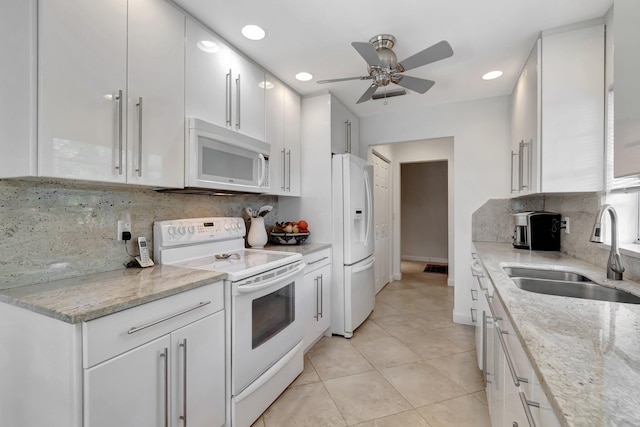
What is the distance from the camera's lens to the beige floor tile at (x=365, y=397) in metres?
1.83

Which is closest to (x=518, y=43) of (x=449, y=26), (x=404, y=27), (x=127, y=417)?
(x=449, y=26)

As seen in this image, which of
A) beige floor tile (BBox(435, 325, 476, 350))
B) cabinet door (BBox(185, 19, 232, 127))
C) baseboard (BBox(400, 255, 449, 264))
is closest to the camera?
cabinet door (BBox(185, 19, 232, 127))

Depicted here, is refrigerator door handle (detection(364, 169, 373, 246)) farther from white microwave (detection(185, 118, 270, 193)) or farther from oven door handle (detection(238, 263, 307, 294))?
oven door handle (detection(238, 263, 307, 294))

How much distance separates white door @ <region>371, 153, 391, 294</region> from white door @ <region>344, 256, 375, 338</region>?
97 centimetres

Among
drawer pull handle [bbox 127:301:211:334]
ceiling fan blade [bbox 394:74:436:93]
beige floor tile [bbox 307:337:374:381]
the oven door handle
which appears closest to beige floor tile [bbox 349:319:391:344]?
beige floor tile [bbox 307:337:374:381]

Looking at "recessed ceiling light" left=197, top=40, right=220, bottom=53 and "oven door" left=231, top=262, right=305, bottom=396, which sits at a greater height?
"recessed ceiling light" left=197, top=40, right=220, bottom=53

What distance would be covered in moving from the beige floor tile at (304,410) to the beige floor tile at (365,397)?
63 millimetres

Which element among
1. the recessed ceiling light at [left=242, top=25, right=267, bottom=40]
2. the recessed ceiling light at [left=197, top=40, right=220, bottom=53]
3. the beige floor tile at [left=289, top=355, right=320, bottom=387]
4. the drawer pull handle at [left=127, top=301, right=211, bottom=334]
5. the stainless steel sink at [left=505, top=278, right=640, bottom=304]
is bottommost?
the beige floor tile at [left=289, top=355, right=320, bottom=387]

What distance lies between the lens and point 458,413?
1.82 metres

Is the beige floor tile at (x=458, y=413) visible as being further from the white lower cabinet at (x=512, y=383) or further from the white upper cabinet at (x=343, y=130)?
the white upper cabinet at (x=343, y=130)

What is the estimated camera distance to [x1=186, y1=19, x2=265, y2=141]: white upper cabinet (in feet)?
6.00

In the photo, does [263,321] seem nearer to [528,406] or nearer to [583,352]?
[528,406]

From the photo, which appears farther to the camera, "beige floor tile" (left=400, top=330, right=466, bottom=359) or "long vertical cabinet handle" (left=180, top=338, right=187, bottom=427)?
"beige floor tile" (left=400, top=330, right=466, bottom=359)

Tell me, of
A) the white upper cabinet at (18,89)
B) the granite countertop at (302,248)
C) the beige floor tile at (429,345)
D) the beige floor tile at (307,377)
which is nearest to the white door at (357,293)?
the granite countertop at (302,248)
